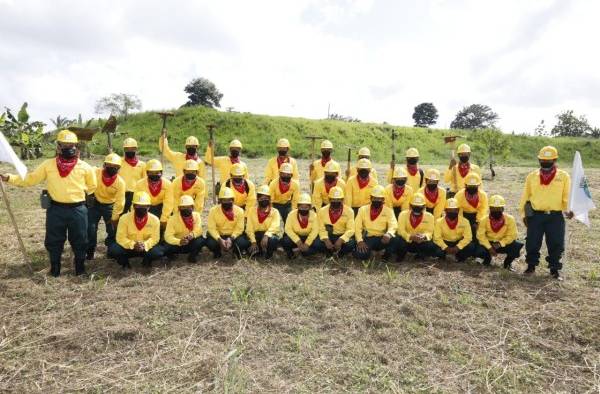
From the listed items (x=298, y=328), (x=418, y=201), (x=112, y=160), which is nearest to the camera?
(x=298, y=328)

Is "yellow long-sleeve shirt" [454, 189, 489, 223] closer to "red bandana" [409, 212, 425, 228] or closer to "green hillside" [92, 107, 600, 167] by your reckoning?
"red bandana" [409, 212, 425, 228]

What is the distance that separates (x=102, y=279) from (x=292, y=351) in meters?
3.37

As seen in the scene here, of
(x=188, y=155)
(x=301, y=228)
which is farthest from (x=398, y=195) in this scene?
(x=188, y=155)

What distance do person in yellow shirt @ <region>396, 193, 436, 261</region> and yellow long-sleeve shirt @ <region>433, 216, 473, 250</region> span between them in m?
0.10

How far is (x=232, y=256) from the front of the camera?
8039 millimetres

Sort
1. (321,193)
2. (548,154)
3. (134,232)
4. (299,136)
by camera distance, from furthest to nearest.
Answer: (299,136)
(321,193)
(134,232)
(548,154)

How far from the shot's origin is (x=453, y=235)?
798 cm

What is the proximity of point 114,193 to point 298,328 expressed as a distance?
425cm

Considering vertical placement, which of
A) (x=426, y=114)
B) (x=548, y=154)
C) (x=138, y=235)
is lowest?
(x=138, y=235)

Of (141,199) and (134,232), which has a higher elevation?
(141,199)

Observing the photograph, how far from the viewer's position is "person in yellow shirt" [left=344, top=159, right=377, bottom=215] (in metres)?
8.80

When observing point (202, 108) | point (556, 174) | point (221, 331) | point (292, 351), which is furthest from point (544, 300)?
point (202, 108)

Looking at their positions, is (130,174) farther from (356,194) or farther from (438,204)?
(438,204)

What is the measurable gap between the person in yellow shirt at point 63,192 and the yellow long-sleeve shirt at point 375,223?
167 inches
